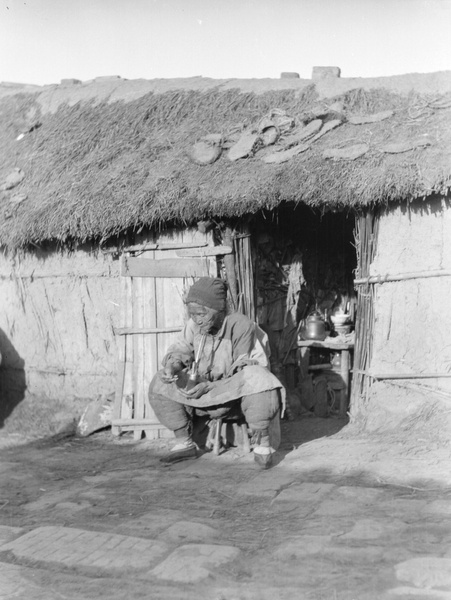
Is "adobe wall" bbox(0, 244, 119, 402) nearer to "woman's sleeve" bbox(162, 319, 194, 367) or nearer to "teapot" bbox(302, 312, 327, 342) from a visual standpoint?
"woman's sleeve" bbox(162, 319, 194, 367)

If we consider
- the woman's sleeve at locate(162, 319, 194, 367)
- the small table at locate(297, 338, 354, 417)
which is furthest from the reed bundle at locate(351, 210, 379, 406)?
the woman's sleeve at locate(162, 319, 194, 367)

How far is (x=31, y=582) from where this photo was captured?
139 inches

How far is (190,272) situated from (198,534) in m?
3.44

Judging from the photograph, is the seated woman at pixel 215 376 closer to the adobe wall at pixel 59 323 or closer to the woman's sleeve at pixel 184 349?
the woman's sleeve at pixel 184 349

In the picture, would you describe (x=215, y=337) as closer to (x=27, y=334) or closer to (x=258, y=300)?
(x=258, y=300)

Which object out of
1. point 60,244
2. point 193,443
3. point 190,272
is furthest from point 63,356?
point 193,443

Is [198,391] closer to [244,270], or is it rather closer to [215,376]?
[215,376]

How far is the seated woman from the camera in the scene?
226 inches

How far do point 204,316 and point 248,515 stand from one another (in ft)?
6.24

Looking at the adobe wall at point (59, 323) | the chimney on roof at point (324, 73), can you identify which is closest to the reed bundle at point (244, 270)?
the adobe wall at point (59, 323)

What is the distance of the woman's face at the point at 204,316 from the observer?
5957 millimetres

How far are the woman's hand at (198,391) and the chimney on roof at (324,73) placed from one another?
4.81m

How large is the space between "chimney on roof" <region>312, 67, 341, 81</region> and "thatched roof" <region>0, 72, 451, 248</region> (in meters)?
0.26

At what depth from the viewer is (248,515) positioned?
455 cm
